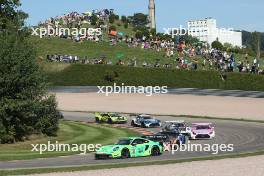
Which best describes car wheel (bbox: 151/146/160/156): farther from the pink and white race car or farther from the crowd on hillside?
the crowd on hillside

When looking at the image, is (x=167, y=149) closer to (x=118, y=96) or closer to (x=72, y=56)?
(x=118, y=96)

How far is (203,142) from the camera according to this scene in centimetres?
4000

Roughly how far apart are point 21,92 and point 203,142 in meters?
12.9

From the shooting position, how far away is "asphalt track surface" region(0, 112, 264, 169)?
28.4 meters

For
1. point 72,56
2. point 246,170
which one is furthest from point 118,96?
point 246,170

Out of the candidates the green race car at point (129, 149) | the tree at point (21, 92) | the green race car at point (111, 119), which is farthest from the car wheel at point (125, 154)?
the green race car at point (111, 119)

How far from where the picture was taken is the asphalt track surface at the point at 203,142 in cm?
2845

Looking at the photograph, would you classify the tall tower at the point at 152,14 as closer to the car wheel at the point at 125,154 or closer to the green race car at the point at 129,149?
the green race car at the point at 129,149

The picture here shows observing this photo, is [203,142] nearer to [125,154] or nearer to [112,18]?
[125,154]

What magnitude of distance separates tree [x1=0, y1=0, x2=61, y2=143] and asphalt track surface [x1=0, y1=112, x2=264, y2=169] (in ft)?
25.3

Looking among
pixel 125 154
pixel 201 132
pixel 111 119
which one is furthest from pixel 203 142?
pixel 111 119

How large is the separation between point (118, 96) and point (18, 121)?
3828cm

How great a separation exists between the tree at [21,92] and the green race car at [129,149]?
9569mm

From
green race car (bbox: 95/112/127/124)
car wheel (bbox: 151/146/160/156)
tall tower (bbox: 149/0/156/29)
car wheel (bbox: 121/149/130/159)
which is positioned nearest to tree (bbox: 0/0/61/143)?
car wheel (bbox: 121/149/130/159)
